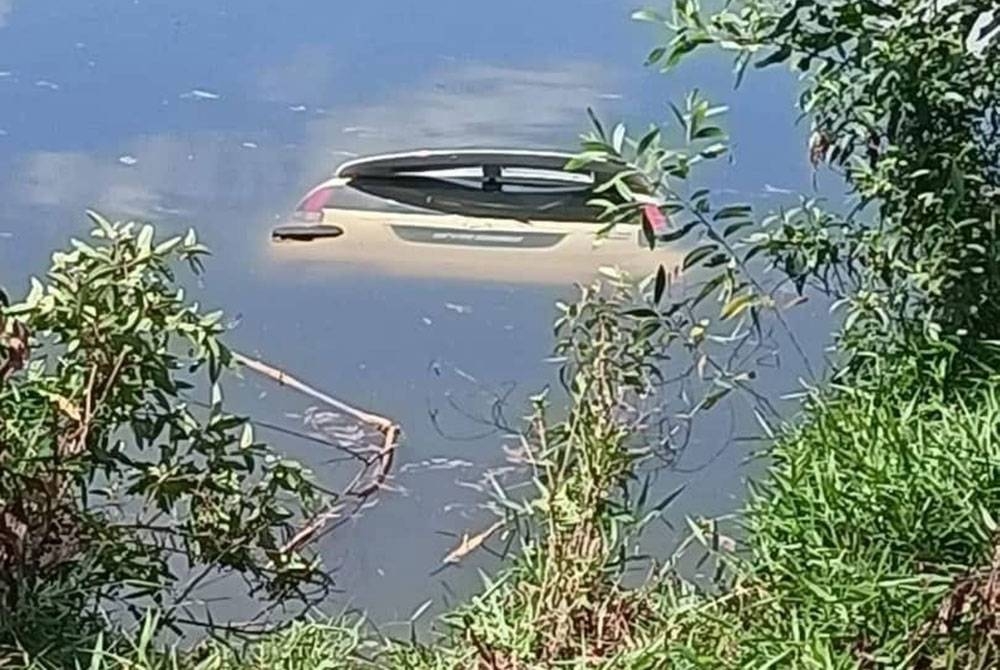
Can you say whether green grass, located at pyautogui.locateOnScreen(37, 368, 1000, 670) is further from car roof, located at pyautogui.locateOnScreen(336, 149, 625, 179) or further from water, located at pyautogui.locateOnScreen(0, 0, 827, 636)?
car roof, located at pyautogui.locateOnScreen(336, 149, 625, 179)

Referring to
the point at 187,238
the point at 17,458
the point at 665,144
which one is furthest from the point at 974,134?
the point at 17,458

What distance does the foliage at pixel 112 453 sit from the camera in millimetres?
1576

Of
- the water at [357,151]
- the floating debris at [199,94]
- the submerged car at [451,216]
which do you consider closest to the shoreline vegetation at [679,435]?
the water at [357,151]

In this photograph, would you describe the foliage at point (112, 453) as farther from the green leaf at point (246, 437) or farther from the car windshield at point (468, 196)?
the car windshield at point (468, 196)

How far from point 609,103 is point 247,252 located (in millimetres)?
811

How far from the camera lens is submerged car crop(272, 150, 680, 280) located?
9.55 feet

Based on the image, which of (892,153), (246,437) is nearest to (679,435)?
(892,153)

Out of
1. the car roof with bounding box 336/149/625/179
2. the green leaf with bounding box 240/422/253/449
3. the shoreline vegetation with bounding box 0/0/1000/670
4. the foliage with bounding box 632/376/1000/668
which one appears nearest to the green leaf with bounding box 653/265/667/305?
the shoreline vegetation with bounding box 0/0/1000/670

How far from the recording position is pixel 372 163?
325 centimetres

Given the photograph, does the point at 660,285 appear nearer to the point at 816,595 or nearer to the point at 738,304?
the point at 738,304

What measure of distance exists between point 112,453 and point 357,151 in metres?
1.77

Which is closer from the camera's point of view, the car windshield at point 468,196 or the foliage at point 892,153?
the foliage at point 892,153

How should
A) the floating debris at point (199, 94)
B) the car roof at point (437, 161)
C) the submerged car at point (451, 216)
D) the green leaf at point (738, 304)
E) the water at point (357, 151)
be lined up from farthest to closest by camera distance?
1. the floating debris at point (199, 94)
2. the car roof at point (437, 161)
3. the submerged car at point (451, 216)
4. the water at point (357, 151)
5. the green leaf at point (738, 304)

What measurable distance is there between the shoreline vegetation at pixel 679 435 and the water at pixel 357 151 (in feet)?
0.70
